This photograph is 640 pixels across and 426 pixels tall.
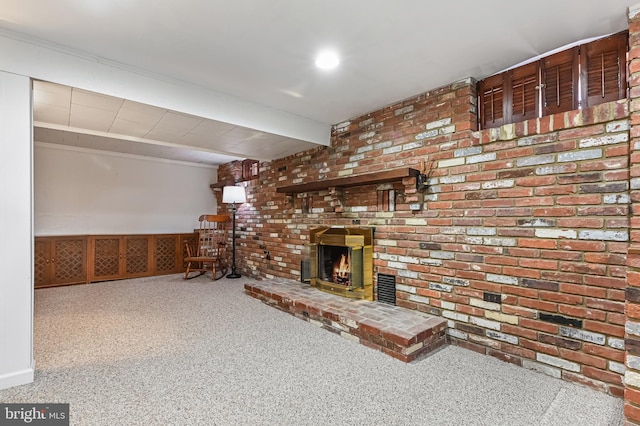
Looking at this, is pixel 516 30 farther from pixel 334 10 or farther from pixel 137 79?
pixel 137 79

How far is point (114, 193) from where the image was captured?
17.1 feet

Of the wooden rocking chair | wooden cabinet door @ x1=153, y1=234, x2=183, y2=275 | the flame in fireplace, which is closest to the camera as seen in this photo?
the flame in fireplace

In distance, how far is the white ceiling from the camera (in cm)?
172

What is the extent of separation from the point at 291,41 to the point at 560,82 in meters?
1.91

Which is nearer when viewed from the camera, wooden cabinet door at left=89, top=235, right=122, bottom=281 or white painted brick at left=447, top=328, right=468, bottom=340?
white painted brick at left=447, top=328, right=468, bottom=340

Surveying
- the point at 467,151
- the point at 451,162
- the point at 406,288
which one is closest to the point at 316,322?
the point at 406,288

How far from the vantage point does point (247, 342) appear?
249 centimetres

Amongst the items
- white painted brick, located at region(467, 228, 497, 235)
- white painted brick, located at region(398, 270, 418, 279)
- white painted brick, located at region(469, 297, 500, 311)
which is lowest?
white painted brick, located at region(469, 297, 500, 311)

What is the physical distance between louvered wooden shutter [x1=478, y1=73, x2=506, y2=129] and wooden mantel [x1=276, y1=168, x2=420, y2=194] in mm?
695

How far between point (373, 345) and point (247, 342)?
104cm

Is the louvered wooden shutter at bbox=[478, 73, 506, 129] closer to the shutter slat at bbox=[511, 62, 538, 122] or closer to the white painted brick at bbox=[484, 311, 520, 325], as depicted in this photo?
the shutter slat at bbox=[511, 62, 538, 122]

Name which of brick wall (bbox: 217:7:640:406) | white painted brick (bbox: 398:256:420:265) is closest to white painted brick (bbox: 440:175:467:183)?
brick wall (bbox: 217:7:640:406)

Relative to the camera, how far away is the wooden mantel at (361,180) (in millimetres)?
2689

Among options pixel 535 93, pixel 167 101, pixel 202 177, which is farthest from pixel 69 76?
pixel 202 177
